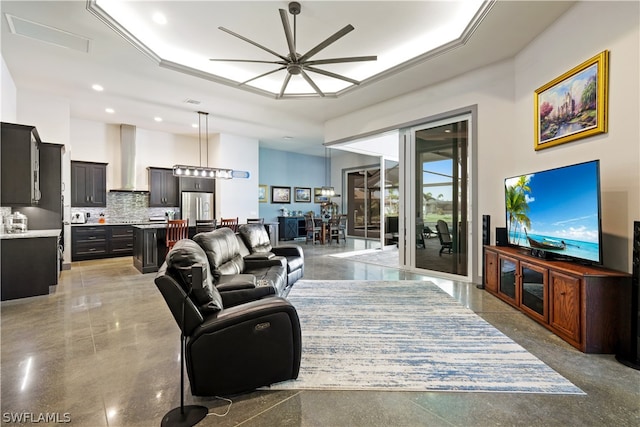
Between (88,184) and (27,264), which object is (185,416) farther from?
(88,184)

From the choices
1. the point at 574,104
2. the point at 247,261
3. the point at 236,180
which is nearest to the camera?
the point at 574,104

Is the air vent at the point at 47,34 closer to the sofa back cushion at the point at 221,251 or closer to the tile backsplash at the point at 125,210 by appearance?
the sofa back cushion at the point at 221,251

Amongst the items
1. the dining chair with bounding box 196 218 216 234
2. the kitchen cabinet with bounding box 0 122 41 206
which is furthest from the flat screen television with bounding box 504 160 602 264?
the kitchen cabinet with bounding box 0 122 41 206

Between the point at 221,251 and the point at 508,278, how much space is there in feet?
12.0

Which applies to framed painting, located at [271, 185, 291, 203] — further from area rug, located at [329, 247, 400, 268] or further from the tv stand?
the tv stand

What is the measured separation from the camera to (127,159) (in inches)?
307

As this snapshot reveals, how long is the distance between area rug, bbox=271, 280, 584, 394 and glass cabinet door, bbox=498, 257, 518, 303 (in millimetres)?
665

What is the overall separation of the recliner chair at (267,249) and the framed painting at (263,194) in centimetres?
600

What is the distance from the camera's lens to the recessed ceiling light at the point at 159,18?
355 centimetres

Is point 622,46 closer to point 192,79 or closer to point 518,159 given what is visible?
point 518,159

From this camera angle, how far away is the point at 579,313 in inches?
99.4

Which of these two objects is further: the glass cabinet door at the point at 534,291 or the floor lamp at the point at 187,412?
the glass cabinet door at the point at 534,291

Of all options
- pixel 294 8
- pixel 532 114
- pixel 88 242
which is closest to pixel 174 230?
pixel 88 242

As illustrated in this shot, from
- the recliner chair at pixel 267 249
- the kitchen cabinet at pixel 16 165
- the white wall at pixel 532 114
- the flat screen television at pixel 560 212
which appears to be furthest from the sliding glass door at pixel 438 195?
the kitchen cabinet at pixel 16 165
